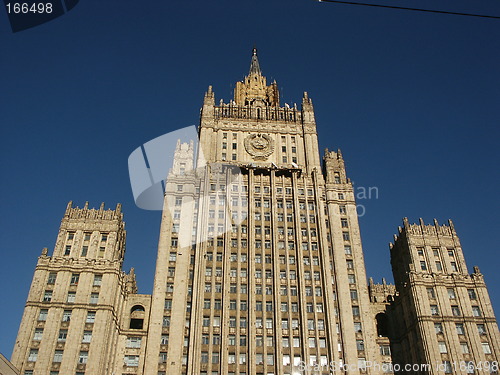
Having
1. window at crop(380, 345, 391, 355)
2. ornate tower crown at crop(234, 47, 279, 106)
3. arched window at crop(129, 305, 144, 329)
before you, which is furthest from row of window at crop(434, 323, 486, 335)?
ornate tower crown at crop(234, 47, 279, 106)

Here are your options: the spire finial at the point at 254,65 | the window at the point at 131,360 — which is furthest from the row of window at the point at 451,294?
the spire finial at the point at 254,65

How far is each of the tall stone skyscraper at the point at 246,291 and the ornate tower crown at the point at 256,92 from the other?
76.1 feet

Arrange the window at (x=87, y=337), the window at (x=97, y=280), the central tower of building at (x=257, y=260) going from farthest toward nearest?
the window at (x=97, y=280) → the central tower of building at (x=257, y=260) → the window at (x=87, y=337)

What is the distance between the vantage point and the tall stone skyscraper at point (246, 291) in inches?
2608

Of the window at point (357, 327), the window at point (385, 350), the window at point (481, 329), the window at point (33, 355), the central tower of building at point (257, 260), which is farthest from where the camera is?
the window at point (385, 350)

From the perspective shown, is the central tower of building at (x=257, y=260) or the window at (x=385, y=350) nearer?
the central tower of building at (x=257, y=260)

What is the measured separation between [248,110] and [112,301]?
47.9 meters

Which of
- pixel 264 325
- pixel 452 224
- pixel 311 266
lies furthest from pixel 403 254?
pixel 264 325

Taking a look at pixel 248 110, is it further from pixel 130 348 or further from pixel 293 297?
pixel 130 348

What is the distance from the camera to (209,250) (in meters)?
77.5

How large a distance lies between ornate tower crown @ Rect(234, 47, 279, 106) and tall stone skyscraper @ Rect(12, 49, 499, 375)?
23.2 m

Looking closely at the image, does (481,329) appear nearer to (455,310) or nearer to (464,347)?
(464,347)

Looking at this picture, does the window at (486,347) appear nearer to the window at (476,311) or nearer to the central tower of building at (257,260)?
the window at (476,311)

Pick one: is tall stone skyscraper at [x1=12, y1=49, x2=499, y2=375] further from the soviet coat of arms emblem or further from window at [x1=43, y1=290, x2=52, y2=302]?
the soviet coat of arms emblem
